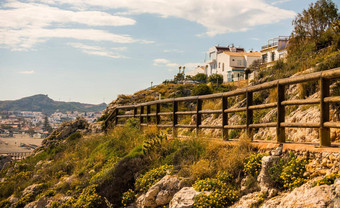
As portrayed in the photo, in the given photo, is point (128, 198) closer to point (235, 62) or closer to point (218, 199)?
point (218, 199)

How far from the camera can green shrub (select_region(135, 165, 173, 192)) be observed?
930 cm

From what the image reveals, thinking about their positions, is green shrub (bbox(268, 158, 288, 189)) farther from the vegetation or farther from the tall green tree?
the tall green tree

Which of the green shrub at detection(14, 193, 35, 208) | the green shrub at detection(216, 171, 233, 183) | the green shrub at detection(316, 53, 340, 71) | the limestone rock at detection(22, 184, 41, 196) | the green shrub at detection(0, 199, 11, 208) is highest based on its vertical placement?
the green shrub at detection(316, 53, 340, 71)

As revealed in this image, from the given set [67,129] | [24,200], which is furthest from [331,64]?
[67,129]

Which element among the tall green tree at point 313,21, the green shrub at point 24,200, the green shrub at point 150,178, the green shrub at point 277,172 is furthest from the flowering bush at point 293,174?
the tall green tree at point 313,21

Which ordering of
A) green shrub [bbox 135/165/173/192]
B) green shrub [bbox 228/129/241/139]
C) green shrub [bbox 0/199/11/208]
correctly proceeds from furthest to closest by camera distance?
green shrub [bbox 0/199/11/208] < green shrub [bbox 228/129/241/139] < green shrub [bbox 135/165/173/192]

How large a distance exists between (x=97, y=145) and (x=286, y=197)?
11.0m

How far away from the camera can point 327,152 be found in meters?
6.14

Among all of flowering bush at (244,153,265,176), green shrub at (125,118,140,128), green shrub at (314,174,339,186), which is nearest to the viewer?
green shrub at (314,174,339,186)

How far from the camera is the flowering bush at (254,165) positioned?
24.1 ft

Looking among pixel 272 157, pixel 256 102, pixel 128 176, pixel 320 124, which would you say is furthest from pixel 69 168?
pixel 320 124

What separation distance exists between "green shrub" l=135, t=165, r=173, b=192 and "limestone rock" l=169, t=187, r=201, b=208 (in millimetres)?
1293

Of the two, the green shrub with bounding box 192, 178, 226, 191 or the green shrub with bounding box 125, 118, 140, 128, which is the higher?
the green shrub with bounding box 125, 118, 140, 128

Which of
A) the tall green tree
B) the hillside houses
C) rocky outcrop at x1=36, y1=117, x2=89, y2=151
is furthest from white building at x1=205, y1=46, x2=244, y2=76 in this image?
rocky outcrop at x1=36, y1=117, x2=89, y2=151
